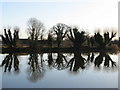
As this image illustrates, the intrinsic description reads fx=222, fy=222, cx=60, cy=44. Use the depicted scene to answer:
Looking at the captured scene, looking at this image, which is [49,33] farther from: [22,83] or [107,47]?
[22,83]

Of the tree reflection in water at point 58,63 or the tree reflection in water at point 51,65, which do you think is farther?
the tree reflection in water at point 58,63

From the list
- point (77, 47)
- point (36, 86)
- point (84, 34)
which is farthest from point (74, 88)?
point (84, 34)

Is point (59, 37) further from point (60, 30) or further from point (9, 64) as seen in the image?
point (9, 64)

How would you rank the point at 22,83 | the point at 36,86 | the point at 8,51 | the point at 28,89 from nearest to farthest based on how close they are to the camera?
the point at 28,89 < the point at 36,86 < the point at 22,83 < the point at 8,51

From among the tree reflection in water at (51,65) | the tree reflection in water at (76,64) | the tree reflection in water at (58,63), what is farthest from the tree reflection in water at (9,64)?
the tree reflection in water at (76,64)

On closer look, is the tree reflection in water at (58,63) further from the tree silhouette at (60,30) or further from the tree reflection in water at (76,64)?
the tree silhouette at (60,30)

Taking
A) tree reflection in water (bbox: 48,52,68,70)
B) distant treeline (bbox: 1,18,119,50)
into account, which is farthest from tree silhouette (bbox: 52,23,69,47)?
tree reflection in water (bbox: 48,52,68,70)

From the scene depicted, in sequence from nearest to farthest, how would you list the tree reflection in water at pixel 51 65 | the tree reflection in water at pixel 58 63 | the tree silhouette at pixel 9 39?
the tree reflection in water at pixel 51 65, the tree reflection in water at pixel 58 63, the tree silhouette at pixel 9 39

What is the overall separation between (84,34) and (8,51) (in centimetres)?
909

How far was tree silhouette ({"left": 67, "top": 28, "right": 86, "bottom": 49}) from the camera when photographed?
80.8 feet

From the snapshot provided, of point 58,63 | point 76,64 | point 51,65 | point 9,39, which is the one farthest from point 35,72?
point 9,39

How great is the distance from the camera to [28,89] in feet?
18.3

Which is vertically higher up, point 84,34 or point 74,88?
point 84,34

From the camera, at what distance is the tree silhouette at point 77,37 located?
2464 centimetres
